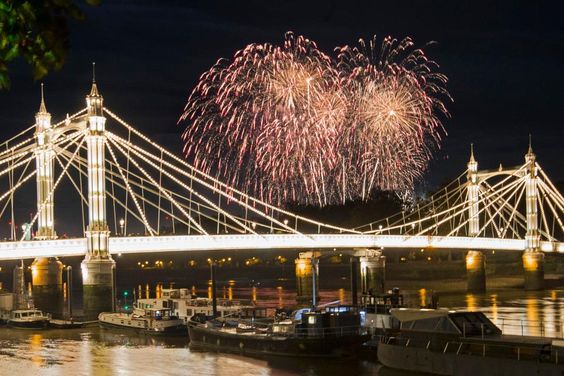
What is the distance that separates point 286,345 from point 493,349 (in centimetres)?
1181

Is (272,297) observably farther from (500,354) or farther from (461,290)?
(500,354)

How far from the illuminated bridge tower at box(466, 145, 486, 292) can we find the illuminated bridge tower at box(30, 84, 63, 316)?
42284mm

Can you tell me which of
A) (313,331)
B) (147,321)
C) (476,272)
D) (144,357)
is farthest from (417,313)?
(476,272)

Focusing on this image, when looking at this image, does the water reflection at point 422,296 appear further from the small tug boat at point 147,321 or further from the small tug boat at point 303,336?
the small tug boat at point 303,336

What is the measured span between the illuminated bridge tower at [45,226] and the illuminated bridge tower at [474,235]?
4228cm

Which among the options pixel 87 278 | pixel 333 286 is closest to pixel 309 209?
pixel 333 286

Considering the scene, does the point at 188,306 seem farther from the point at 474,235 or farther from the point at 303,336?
the point at 474,235

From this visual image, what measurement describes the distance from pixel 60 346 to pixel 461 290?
5526 cm

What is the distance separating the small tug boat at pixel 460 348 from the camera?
2966 cm

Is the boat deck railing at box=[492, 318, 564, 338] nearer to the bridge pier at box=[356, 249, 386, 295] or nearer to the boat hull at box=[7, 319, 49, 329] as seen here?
the bridge pier at box=[356, 249, 386, 295]

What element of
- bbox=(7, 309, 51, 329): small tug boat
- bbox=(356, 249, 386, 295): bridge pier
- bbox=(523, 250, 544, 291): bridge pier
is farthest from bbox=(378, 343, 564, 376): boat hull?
bbox=(523, 250, 544, 291): bridge pier

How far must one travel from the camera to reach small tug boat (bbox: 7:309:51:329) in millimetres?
56781

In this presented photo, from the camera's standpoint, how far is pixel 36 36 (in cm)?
731

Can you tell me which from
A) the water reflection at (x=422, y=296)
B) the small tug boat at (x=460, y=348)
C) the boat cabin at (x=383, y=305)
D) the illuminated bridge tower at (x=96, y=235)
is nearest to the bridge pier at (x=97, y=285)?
the illuminated bridge tower at (x=96, y=235)
